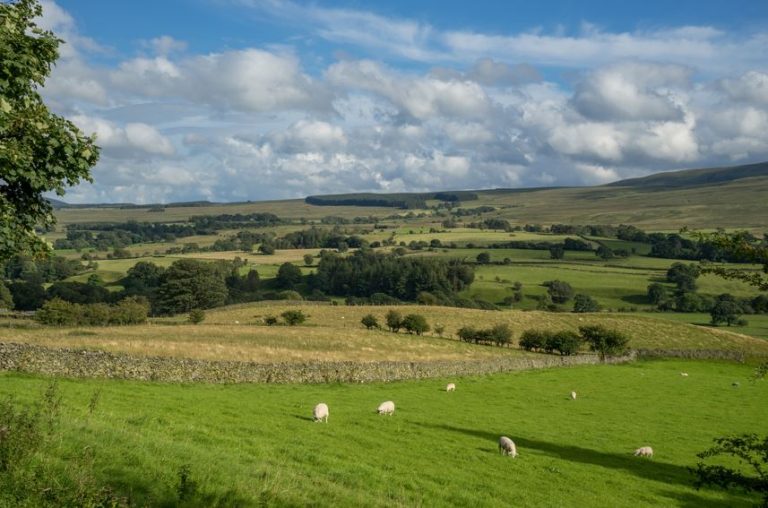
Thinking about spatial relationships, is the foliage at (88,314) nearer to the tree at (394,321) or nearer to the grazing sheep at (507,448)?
the tree at (394,321)

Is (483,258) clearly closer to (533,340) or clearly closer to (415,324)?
(415,324)

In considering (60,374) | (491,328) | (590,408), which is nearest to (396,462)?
(60,374)

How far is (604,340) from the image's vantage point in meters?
76.7

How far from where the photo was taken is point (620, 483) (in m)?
21.7

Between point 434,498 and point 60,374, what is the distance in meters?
24.6

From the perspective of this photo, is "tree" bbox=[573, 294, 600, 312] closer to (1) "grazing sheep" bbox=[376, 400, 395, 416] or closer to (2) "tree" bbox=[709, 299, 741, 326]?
(2) "tree" bbox=[709, 299, 741, 326]

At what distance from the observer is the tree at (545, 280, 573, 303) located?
133375mm

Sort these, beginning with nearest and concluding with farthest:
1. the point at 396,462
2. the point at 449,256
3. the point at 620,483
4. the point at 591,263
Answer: the point at 396,462 < the point at 620,483 < the point at 591,263 < the point at 449,256

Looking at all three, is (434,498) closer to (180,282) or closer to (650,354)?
(650,354)

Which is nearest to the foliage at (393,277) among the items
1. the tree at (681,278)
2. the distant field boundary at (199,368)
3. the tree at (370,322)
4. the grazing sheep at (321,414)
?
the tree at (681,278)

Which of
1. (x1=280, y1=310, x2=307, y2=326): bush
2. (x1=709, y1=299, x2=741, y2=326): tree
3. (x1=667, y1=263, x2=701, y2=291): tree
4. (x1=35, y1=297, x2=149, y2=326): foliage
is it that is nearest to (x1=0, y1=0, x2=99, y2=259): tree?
(x1=35, y1=297, x2=149, y2=326): foliage

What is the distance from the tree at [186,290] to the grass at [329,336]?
58.2 ft

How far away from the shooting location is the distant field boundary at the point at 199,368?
3216 centimetres

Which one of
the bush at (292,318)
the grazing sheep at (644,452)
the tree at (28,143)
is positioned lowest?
the bush at (292,318)
